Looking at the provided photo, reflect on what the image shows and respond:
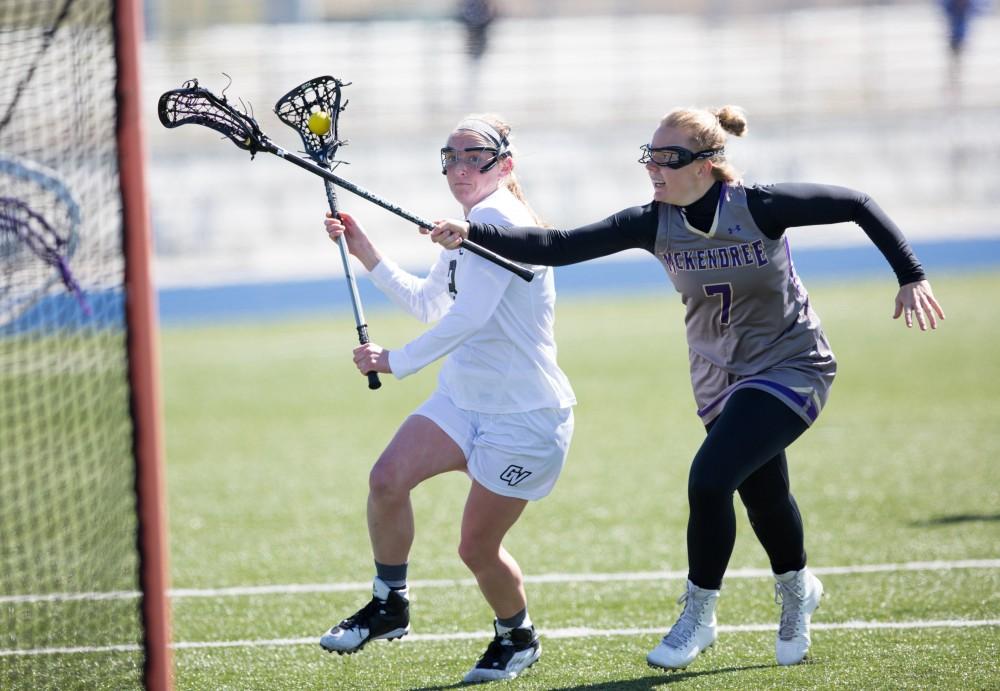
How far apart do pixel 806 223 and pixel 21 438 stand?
20.6 ft

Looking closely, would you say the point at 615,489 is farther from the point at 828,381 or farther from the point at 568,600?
the point at 828,381

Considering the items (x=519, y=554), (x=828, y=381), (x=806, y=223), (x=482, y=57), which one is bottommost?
(x=519, y=554)

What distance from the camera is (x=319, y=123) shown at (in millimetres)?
4523

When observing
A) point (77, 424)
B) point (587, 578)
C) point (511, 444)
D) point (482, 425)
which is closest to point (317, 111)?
point (482, 425)

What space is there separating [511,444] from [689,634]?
89cm

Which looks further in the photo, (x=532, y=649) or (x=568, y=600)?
(x=568, y=600)

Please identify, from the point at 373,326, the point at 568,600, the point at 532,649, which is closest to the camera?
the point at 532,649

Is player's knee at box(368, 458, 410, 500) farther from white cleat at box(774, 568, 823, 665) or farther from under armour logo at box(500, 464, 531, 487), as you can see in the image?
white cleat at box(774, 568, 823, 665)

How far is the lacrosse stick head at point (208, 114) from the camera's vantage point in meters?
4.18

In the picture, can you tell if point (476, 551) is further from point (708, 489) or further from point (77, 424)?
point (77, 424)

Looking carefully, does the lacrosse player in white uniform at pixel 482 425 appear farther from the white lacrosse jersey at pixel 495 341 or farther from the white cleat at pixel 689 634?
the white cleat at pixel 689 634

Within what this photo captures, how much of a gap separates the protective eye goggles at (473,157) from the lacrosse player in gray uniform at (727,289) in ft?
0.95

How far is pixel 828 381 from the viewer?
4.23 m

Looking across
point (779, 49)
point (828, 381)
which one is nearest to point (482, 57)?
point (779, 49)
